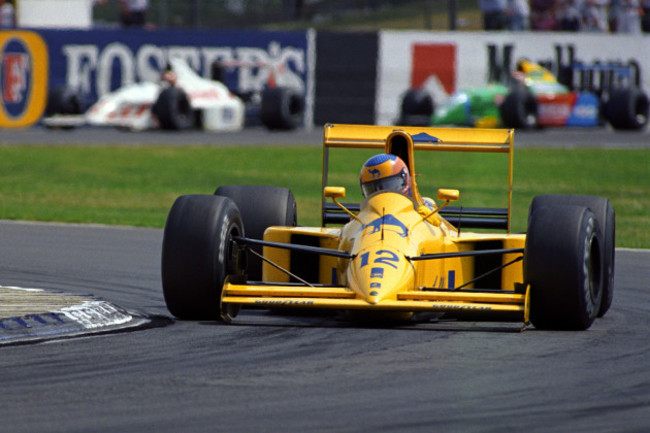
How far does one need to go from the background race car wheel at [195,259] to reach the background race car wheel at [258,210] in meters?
1.32

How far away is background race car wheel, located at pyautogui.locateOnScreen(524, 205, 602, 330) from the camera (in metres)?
8.09

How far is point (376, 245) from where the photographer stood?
838 cm

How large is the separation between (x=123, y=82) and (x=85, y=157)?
5.94m

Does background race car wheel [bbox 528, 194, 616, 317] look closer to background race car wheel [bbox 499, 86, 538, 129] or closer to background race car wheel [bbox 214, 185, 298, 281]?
background race car wheel [bbox 214, 185, 298, 281]

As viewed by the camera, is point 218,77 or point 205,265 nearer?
point 205,265

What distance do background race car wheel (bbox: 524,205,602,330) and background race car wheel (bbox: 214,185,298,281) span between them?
7.17 feet

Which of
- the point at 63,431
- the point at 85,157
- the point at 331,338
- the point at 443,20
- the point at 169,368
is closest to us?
the point at 63,431

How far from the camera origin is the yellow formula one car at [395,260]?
809 centimetres

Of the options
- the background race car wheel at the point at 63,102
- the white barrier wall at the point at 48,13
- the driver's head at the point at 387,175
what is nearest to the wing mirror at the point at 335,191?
the driver's head at the point at 387,175

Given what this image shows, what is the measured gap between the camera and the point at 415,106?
28.0 m

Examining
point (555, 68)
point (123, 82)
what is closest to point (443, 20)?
point (555, 68)

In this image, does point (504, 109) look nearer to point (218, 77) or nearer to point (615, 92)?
point (615, 92)

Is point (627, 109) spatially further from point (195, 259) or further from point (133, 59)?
point (195, 259)

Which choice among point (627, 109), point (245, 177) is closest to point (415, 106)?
point (627, 109)
